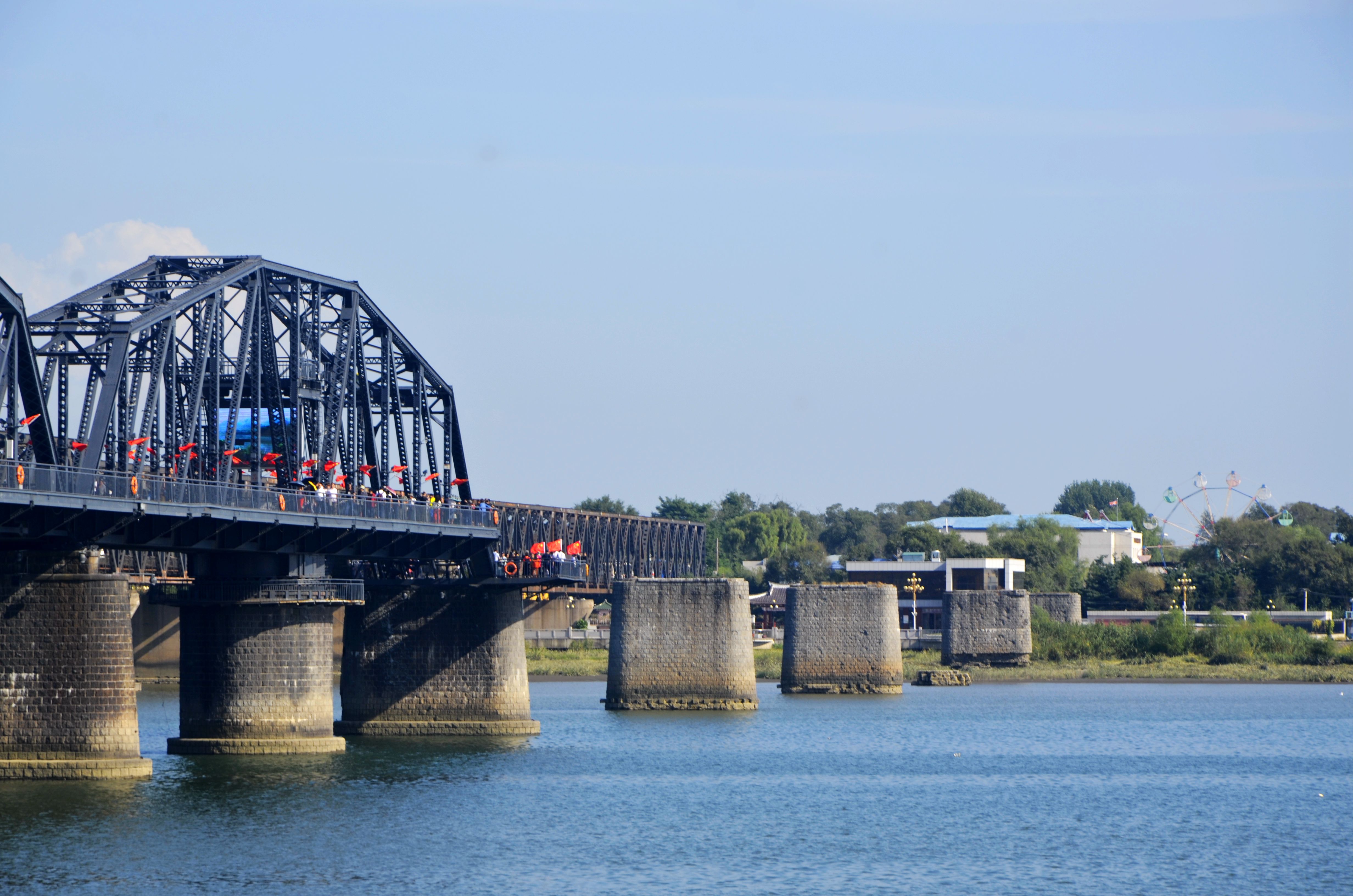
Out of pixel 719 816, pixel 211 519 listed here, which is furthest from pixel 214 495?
pixel 719 816

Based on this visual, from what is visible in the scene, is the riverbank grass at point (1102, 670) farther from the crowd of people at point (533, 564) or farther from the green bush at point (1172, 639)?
the crowd of people at point (533, 564)

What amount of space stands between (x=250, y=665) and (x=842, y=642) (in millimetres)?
54297

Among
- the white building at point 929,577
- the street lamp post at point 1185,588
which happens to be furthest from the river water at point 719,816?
the street lamp post at point 1185,588

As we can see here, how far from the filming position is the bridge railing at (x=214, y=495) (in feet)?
182

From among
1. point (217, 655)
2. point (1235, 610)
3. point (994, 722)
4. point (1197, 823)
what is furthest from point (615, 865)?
point (1235, 610)

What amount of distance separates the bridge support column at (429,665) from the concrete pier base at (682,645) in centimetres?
1515

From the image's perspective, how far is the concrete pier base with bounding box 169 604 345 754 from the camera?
69.9 meters

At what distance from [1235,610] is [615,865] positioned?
14869 cm

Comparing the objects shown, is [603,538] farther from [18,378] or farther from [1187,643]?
[18,378]

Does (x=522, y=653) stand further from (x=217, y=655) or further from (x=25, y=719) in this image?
(x=25, y=719)

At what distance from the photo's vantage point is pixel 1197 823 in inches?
2329

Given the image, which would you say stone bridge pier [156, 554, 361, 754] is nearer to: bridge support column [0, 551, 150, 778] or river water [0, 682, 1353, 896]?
river water [0, 682, 1353, 896]


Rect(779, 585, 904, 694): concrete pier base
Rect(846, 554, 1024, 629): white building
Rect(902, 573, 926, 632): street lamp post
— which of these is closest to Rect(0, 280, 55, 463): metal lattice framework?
Rect(779, 585, 904, 694): concrete pier base

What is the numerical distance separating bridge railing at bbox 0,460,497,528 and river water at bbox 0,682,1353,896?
927 centimetres
